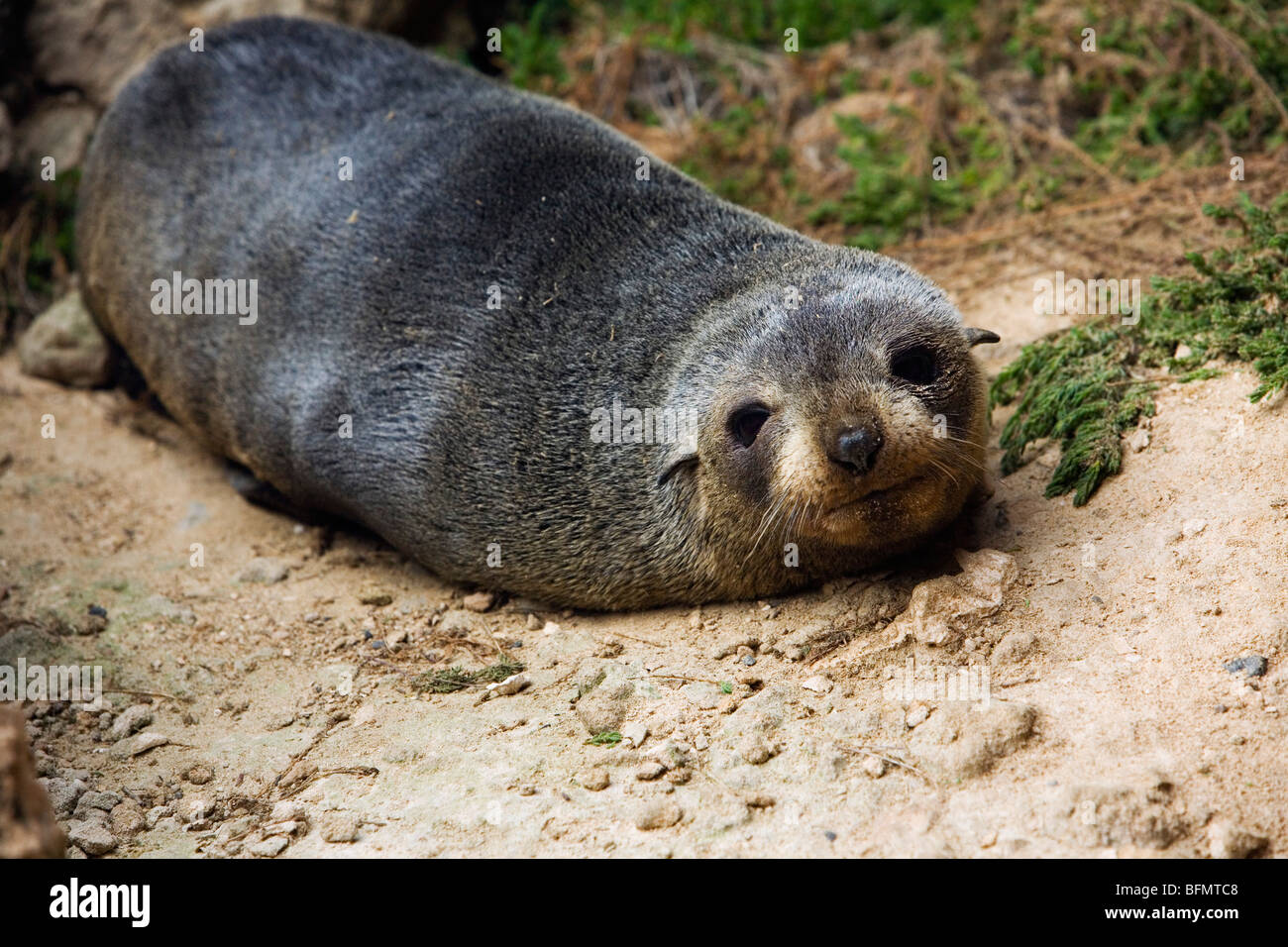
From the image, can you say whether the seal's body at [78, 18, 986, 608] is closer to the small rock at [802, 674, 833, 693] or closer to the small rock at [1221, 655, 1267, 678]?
the small rock at [802, 674, 833, 693]

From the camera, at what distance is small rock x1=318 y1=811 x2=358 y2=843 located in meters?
4.03

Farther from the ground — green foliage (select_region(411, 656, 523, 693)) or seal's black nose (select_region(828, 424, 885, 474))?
seal's black nose (select_region(828, 424, 885, 474))

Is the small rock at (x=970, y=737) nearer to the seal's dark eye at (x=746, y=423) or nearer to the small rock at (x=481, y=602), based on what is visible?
the seal's dark eye at (x=746, y=423)

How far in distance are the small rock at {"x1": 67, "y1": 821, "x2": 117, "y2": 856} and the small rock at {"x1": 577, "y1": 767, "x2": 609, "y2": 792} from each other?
5.25 ft

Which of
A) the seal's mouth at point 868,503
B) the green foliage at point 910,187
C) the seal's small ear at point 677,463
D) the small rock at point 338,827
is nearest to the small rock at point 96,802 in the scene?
the small rock at point 338,827

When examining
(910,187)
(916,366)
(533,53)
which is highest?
(533,53)

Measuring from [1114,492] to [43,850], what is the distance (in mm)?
4090

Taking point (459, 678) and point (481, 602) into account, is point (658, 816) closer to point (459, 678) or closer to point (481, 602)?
point (459, 678)

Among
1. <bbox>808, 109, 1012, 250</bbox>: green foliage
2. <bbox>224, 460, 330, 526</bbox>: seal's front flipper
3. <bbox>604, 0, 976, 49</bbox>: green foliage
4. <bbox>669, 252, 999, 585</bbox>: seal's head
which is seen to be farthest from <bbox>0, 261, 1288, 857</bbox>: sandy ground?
<bbox>604, 0, 976, 49</bbox>: green foliage

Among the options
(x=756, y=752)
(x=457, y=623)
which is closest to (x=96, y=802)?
(x=457, y=623)

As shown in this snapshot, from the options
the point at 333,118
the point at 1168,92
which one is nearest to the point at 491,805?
the point at 333,118

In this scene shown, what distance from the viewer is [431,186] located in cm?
610

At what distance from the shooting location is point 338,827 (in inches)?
161

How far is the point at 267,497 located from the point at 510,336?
214 centimetres
